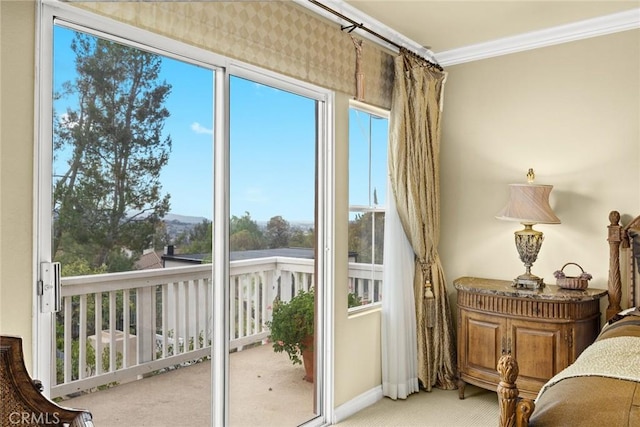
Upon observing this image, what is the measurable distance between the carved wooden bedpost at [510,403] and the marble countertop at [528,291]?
1730 mm

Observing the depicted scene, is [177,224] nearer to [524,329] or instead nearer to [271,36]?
[271,36]

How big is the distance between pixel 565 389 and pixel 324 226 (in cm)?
182

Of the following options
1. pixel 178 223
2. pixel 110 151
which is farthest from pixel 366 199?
pixel 110 151

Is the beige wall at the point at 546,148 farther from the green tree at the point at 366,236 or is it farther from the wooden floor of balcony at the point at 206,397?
the wooden floor of balcony at the point at 206,397

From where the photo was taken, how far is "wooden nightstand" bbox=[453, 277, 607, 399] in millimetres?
3082

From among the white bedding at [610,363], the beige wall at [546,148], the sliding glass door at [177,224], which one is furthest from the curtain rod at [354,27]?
the white bedding at [610,363]

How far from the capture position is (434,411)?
3.32m

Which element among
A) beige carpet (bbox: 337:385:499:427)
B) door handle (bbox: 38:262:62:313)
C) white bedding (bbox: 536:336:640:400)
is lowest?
beige carpet (bbox: 337:385:499:427)

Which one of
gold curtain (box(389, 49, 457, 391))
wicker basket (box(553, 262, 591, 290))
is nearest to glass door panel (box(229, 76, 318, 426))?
gold curtain (box(389, 49, 457, 391))

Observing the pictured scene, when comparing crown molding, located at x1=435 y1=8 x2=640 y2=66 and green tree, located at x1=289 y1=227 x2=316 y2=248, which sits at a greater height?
crown molding, located at x1=435 y1=8 x2=640 y2=66

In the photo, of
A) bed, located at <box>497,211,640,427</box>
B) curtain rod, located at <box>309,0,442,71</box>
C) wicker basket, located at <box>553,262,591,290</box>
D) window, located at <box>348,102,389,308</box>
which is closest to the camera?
bed, located at <box>497,211,640,427</box>

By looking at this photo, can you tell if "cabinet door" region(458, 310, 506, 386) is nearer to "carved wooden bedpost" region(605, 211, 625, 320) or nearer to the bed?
"carved wooden bedpost" region(605, 211, 625, 320)

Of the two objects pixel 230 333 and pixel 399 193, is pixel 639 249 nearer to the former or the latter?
pixel 399 193

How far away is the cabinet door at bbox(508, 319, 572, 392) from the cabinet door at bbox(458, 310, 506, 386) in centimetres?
10
